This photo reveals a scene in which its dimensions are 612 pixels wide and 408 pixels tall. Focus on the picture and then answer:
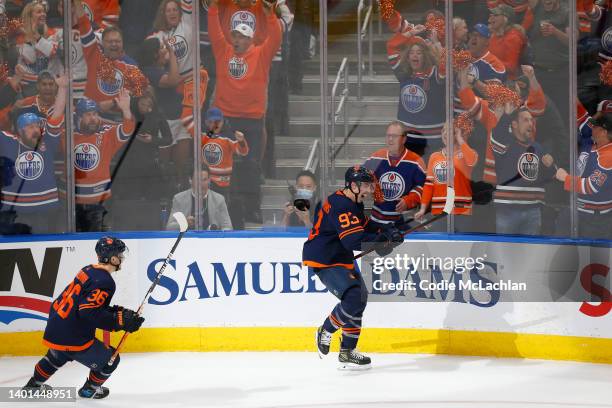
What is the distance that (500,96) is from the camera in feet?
25.1

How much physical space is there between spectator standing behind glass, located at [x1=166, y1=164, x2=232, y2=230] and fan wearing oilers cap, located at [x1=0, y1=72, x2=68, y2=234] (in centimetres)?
82

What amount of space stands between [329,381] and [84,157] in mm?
2414

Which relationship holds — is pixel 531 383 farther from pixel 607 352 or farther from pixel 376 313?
pixel 376 313

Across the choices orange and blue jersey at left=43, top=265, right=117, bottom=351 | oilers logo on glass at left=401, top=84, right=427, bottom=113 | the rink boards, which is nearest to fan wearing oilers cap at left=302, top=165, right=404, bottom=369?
the rink boards

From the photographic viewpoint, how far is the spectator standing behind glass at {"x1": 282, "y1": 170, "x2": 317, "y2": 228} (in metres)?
7.92

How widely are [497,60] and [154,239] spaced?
8.46ft

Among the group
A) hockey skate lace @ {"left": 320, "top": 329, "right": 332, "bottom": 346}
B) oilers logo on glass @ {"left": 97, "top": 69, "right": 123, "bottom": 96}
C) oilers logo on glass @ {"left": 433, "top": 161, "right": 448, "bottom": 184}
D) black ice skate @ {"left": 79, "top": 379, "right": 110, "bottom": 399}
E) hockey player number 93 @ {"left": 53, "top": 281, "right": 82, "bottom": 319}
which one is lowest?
black ice skate @ {"left": 79, "top": 379, "right": 110, "bottom": 399}

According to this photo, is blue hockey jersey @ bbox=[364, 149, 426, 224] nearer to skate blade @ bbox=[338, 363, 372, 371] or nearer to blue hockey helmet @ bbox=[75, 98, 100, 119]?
skate blade @ bbox=[338, 363, 372, 371]

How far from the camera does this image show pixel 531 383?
6.74 m

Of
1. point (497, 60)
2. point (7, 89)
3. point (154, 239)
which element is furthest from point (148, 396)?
point (497, 60)

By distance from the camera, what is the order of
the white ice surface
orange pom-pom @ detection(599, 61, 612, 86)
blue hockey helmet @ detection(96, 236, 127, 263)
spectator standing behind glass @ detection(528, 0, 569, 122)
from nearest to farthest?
blue hockey helmet @ detection(96, 236, 127, 263), the white ice surface, orange pom-pom @ detection(599, 61, 612, 86), spectator standing behind glass @ detection(528, 0, 569, 122)

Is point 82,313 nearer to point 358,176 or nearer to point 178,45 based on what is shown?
point 358,176

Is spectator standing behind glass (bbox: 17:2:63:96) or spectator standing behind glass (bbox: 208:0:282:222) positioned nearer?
spectator standing behind glass (bbox: 17:2:63:96)

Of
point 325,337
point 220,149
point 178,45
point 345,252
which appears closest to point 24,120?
point 178,45
